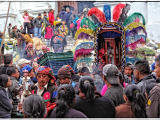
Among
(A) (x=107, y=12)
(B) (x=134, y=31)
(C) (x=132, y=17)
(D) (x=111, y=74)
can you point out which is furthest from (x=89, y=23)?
(D) (x=111, y=74)

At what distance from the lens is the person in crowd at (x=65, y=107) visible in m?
2.72

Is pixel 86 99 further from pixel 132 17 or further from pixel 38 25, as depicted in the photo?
pixel 38 25

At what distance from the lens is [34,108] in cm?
255

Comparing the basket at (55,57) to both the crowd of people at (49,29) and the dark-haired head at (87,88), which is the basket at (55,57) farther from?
the dark-haired head at (87,88)

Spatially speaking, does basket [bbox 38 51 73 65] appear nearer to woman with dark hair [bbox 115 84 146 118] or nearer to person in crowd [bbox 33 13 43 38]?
woman with dark hair [bbox 115 84 146 118]

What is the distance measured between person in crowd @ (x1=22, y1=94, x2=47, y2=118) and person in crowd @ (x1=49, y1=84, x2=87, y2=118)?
0.19 m

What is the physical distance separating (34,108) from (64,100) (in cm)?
43

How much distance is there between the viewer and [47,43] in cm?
1375

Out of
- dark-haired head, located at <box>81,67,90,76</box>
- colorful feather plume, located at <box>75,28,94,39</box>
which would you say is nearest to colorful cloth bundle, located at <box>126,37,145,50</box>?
colorful feather plume, located at <box>75,28,94,39</box>

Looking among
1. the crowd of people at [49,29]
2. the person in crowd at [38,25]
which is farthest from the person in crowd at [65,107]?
the person in crowd at [38,25]

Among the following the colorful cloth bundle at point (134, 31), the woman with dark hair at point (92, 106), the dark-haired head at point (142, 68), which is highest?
the colorful cloth bundle at point (134, 31)

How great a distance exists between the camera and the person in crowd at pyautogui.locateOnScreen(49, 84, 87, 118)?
2.72m

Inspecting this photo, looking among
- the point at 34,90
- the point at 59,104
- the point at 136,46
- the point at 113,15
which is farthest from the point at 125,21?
the point at 59,104

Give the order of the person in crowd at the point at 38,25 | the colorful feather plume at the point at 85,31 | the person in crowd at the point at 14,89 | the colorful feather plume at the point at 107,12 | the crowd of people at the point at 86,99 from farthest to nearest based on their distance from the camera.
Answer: the person in crowd at the point at 38,25 → the colorful feather plume at the point at 107,12 → the colorful feather plume at the point at 85,31 → the person in crowd at the point at 14,89 → the crowd of people at the point at 86,99
